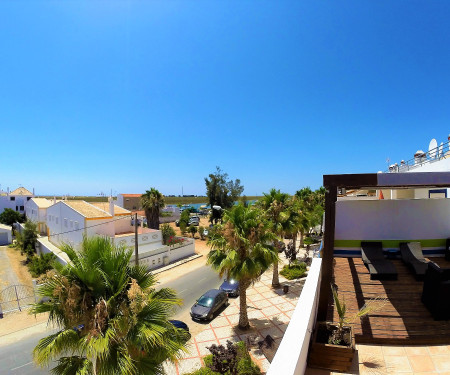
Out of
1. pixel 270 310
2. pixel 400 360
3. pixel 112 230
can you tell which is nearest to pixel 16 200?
pixel 112 230

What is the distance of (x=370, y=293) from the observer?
6711mm

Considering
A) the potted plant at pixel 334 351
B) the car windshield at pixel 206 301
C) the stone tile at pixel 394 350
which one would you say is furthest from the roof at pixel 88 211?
the stone tile at pixel 394 350

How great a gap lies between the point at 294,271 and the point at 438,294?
1486 centimetres

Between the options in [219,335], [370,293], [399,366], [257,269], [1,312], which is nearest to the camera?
[399,366]

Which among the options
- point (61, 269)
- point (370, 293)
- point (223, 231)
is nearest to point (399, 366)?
point (370, 293)

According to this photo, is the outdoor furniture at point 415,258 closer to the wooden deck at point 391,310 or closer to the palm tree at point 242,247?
the wooden deck at point 391,310

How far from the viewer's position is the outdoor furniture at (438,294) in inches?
221

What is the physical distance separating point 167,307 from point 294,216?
1404 centimetres

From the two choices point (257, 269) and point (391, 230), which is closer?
point (391, 230)

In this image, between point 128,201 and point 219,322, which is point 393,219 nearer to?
point 219,322

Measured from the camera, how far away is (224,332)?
12227 millimetres

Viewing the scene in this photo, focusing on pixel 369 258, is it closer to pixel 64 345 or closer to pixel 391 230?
pixel 391 230

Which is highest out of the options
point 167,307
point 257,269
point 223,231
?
point 223,231

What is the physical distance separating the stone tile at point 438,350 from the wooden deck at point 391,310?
0.09 metres
